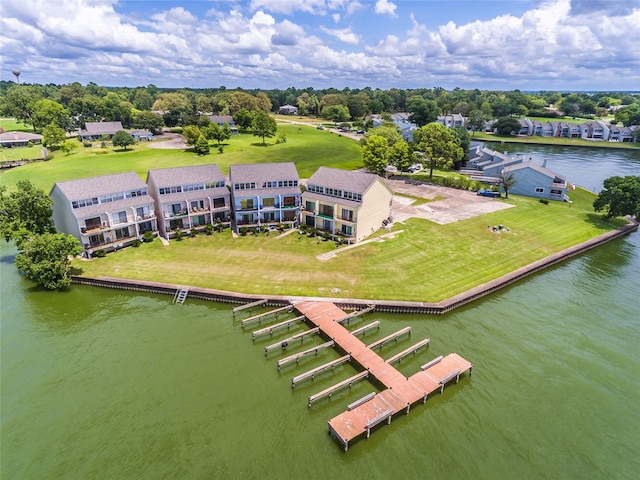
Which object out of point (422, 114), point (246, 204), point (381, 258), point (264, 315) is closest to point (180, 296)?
point (264, 315)

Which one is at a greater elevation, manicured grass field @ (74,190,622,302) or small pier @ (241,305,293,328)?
manicured grass field @ (74,190,622,302)

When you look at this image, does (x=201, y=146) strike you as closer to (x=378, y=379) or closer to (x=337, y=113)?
(x=378, y=379)

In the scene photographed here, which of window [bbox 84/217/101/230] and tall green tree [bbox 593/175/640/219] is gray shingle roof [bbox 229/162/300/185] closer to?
window [bbox 84/217/101/230]

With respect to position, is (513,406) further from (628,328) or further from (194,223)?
(194,223)

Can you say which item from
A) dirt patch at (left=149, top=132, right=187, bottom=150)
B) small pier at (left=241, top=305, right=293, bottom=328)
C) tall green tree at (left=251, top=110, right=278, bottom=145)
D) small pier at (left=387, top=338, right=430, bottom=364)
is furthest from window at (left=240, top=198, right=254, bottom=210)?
tall green tree at (left=251, top=110, right=278, bottom=145)

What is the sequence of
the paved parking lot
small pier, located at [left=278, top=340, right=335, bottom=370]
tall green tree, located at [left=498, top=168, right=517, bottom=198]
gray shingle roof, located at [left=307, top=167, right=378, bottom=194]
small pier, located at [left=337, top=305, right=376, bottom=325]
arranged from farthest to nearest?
1. tall green tree, located at [left=498, top=168, right=517, bottom=198]
2. the paved parking lot
3. gray shingle roof, located at [left=307, top=167, right=378, bottom=194]
4. small pier, located at [left=337, top=305, right=376, bottom=325]
5. small pier, located at [left=278, top=340, right=335, bottom=370]

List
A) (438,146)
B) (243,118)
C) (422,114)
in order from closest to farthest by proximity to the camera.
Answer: (438,146), (243,118), (422,114)
